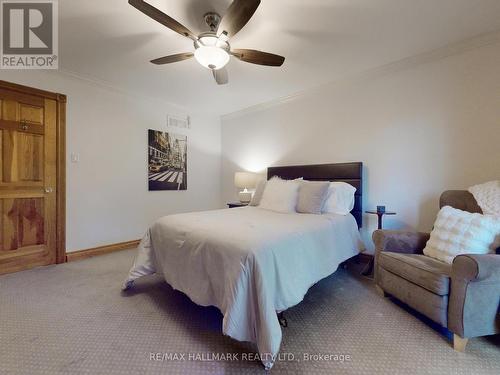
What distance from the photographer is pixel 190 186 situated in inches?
171

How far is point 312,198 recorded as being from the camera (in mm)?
2576

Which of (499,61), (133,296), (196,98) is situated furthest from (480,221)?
(196,98)

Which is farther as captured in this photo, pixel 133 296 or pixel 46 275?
pixel 46 275

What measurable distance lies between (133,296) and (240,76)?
9.12 feet

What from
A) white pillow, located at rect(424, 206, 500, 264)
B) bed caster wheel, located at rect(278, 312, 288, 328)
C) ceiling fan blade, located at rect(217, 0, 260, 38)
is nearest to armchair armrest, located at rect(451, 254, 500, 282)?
white pillow, located at rect(424, 206, 500, 264)

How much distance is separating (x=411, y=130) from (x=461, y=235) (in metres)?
1.35

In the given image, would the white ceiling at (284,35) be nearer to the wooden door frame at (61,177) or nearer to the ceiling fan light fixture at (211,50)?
the ceiling fan light fixture at (211,50)

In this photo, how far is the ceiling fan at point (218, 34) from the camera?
1.46 metres

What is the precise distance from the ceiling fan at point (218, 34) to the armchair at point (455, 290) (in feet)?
6.52

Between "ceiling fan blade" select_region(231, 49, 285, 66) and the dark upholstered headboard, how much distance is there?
1.61 metres

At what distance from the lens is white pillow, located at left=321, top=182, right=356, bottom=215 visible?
2.64 metres

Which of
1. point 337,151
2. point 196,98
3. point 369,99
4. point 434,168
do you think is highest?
point 196,98

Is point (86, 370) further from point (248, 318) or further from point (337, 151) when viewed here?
point (337, 151)

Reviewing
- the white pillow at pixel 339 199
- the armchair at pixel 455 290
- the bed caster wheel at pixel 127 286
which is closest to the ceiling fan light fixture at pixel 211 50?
the white pillow at pixel 339 199
